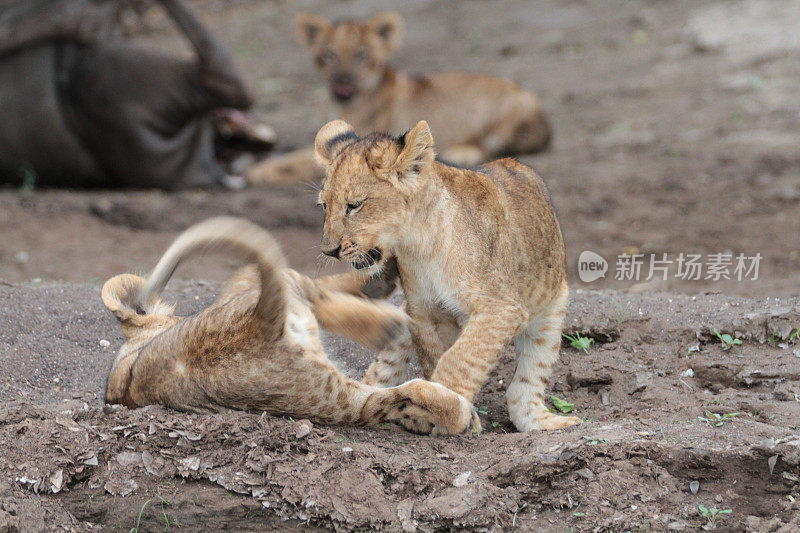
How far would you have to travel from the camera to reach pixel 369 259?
160 inches

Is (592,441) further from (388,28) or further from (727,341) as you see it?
(388,28)

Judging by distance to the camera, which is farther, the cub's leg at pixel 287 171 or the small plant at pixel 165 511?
the cub's leg at pixel 287 171

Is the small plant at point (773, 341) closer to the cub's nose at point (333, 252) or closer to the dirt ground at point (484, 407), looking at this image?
the dirt ground at point (484, 407)

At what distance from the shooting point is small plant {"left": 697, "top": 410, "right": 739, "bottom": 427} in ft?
12.8

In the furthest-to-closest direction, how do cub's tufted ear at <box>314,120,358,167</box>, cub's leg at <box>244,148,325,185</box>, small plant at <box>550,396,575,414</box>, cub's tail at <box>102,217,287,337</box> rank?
cub's leg at <box>244,148,325,185</box> → small plant at <box>550,396,575,414</box> → cub's tufted ear at <box>314,120,358,167</box> → cub's tail at <box>102,217,287,337</box>

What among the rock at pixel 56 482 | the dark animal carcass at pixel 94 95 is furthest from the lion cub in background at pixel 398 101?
the rock at pixel 56 482

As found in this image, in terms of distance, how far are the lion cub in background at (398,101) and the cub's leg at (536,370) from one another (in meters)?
6.02

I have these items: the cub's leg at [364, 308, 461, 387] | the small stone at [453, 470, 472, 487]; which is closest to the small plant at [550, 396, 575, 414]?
the cub's leg at [364, 308, 461, 387]

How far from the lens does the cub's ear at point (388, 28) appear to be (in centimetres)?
1060

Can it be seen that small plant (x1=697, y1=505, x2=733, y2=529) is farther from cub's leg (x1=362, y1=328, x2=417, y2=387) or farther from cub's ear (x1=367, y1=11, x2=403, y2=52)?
cub's ear (x1=367, y1=11, x2=403, y2=52)

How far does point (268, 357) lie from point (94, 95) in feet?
22.9

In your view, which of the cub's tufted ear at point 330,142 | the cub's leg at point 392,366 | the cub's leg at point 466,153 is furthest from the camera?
the cub's leg at point 466,153

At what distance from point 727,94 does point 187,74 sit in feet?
22.2

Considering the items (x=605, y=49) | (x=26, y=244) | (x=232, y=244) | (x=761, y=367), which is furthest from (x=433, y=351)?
(x=605, y=49)
